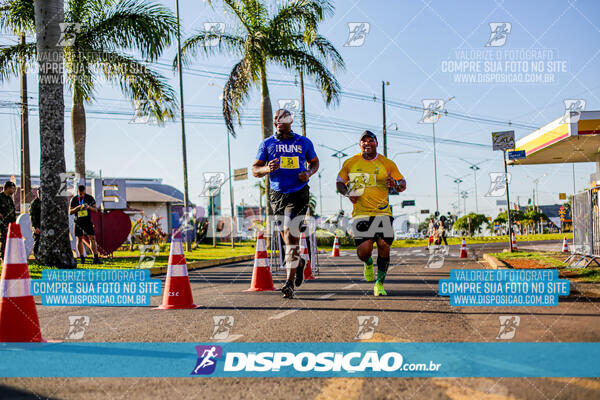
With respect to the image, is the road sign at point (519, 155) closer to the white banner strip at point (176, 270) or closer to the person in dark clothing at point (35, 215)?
the person in dark clothing at point (35, 215)

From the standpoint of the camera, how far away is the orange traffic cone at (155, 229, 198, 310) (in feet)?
21.7

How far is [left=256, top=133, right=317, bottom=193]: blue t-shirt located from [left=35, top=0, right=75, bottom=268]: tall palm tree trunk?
6.55 meters

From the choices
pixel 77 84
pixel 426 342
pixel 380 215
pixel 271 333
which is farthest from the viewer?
pixel 77 84

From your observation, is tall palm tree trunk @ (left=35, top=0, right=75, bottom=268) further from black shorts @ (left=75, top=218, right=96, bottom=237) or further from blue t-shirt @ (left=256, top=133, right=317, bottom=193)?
blue t-shirt @ (left=256, top=133, right=317, bottom=193)

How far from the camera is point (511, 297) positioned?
22.9 feet

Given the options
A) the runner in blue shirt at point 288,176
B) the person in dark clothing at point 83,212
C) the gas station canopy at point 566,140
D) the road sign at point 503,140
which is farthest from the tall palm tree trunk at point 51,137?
the gas station canopy at point 566,140

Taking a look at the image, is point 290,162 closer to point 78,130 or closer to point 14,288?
point 14,288

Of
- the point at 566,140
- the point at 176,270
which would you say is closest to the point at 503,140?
the point at 566,140

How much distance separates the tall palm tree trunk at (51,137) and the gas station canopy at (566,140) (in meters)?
15.4

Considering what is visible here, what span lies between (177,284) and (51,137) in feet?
23.3

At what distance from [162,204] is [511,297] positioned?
1928 inches

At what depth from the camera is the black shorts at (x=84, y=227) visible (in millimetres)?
12727

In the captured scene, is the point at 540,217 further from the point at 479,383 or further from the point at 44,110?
the point at 479,383

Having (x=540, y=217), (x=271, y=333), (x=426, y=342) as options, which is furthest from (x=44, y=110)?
(x=540, y=217)
